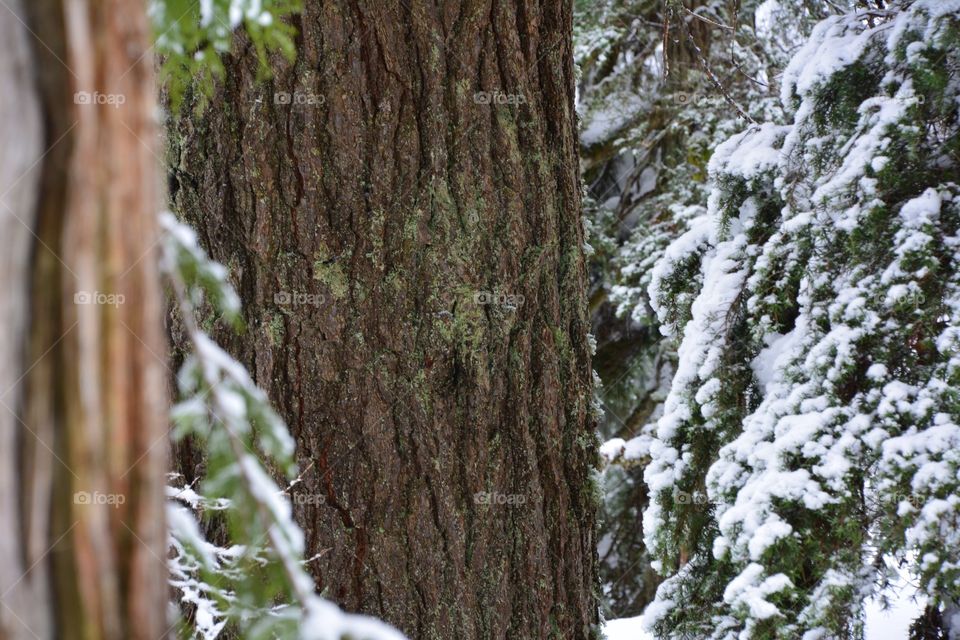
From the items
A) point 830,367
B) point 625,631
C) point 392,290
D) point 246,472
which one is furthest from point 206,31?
point 625,631

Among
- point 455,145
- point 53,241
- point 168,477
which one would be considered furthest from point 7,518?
point 455,145

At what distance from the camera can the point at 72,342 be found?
20.6 inches

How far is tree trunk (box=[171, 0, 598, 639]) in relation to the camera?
178 cm

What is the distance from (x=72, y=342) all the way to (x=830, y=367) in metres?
2.15

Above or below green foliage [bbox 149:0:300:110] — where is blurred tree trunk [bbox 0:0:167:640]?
below

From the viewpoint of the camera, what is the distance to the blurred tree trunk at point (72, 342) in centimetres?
51

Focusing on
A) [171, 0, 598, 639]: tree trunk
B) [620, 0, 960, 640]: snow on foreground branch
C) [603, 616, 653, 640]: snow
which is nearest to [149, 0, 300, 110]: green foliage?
[171, 0, 598, 639]: tree trunk

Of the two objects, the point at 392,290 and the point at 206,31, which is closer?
the point at 206,31

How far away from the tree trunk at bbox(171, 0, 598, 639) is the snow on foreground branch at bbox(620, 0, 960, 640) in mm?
794

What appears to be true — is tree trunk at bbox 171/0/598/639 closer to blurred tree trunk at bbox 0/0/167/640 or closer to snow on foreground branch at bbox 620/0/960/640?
snow on foreground branch at bbox 620/0/960/640

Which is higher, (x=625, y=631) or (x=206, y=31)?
(x=206, y=31)

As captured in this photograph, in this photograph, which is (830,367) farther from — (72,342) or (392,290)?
(72,342)

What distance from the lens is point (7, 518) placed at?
50 cm

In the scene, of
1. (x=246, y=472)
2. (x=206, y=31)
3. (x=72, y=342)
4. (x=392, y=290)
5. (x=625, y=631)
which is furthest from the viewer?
(x=625, y=631)
